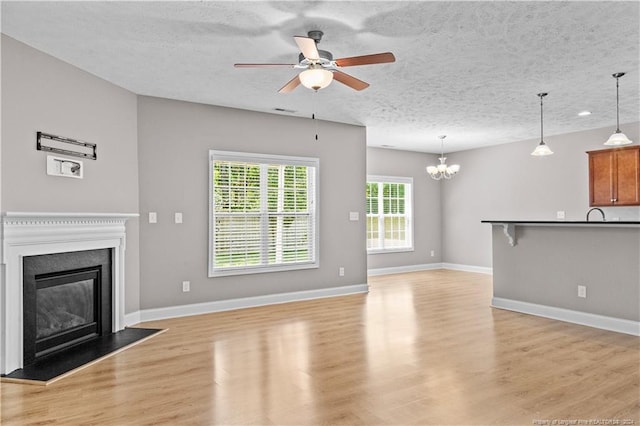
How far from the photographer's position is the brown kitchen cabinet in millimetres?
6516

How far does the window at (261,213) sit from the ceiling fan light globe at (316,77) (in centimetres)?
267

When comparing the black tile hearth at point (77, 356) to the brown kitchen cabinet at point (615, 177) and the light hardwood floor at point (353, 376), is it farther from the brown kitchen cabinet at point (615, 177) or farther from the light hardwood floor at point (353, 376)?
the brown kitchen cabinet at point (615, 177)

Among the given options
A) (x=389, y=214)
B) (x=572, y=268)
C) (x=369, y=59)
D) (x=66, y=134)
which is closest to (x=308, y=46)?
(x=369, y=59)

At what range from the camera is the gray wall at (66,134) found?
3.52 m

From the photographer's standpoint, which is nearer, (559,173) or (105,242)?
(105,242)

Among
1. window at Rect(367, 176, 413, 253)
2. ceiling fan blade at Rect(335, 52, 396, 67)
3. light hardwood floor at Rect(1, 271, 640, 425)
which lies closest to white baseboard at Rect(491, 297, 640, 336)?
light hardwood floor at Rect(1, 271, 640, 425)

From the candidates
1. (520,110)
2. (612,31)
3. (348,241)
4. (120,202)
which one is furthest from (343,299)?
(612,31)

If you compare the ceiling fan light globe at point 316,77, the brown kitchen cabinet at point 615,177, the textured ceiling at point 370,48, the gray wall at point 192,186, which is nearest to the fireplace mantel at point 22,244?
the gray wall at point 192,186

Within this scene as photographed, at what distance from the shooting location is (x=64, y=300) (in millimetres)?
4039

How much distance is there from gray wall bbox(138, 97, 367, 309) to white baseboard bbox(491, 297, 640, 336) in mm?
2559

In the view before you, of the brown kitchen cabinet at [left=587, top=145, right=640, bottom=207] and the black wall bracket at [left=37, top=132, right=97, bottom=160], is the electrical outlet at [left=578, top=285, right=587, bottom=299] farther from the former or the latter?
the black wall bracket at [left=37, top=132, right=97, bottom=160]

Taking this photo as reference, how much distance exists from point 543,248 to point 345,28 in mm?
3684

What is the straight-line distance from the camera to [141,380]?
324cm

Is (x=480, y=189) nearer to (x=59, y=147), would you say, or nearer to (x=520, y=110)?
(x=520, y=110)
